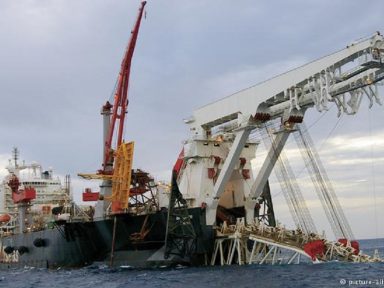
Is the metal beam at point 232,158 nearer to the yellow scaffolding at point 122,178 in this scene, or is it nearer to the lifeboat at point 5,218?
the yellow scaffolding at point 122,178

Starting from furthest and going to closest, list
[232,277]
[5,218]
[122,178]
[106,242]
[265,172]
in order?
[5,218] → [122,178] → [106,242] → [265,172] → [232,277]

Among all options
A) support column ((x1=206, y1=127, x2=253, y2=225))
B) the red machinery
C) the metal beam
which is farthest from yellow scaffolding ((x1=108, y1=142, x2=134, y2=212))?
the red machinery

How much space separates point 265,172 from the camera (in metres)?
34.1

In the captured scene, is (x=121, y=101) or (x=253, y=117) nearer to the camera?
(x=253, y=117)

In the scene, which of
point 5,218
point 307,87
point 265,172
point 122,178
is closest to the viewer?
point 307,87

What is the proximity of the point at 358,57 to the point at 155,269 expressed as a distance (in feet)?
53.2

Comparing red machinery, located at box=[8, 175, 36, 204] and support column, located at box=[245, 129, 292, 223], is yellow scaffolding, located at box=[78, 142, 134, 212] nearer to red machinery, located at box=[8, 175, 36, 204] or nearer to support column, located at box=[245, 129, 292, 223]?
support column, located at box=[245, 129, 292, 223]

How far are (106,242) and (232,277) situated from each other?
13.6 meters

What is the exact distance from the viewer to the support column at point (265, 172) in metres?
32.6

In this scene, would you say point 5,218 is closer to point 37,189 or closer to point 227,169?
point 37,189

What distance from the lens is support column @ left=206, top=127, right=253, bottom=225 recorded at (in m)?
32.0

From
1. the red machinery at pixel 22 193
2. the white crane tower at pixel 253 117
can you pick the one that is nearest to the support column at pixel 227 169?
the white crane tower at pixel 253 117

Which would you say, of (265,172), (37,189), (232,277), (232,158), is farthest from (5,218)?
(232,277)

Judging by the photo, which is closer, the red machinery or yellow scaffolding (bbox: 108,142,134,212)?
yellow scaffolding (bbox: 108,142,134,212)
